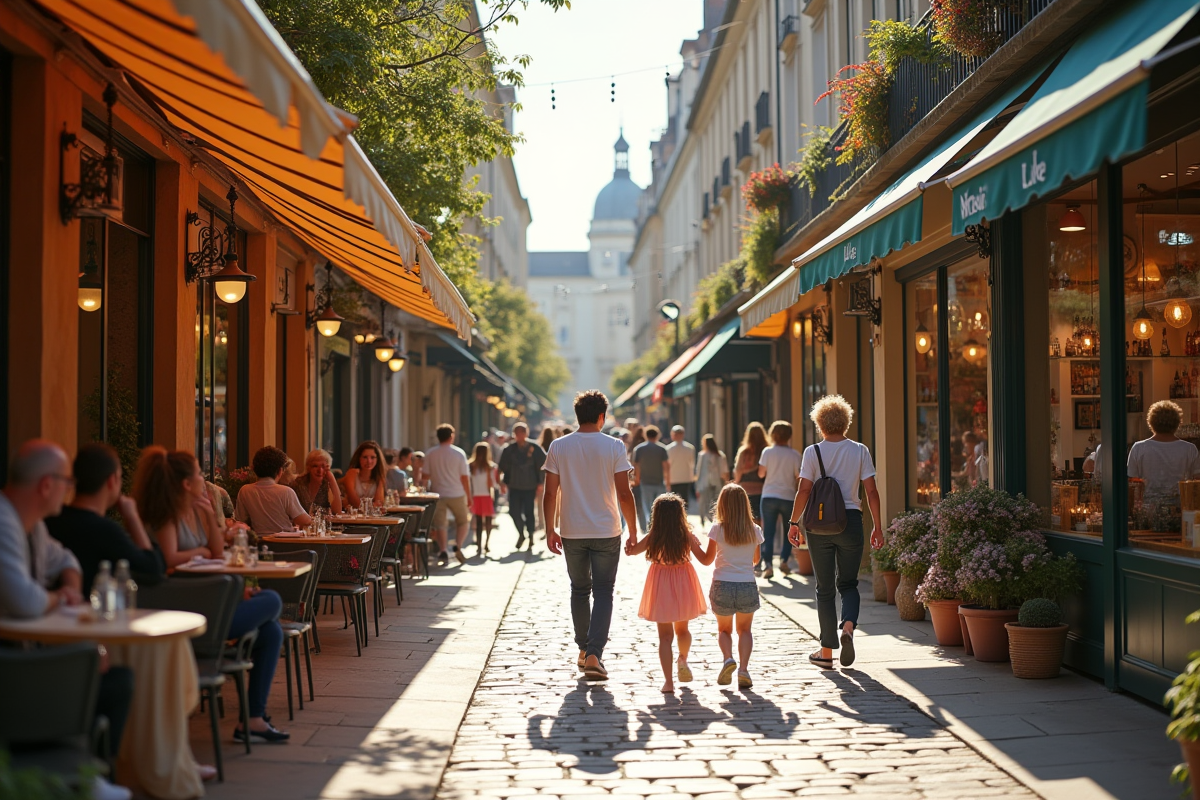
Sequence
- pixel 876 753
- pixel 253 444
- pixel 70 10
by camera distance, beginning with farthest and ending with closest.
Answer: pixel 253 444
pixel 876 753
pixel 70 10

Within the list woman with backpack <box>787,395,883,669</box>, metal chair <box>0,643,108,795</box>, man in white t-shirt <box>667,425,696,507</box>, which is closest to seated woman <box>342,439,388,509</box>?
woman with backpack <box>787,395,883,669</box>

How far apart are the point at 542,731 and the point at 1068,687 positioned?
3293 millimetres

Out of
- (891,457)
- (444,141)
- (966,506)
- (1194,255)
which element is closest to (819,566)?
(966,506)

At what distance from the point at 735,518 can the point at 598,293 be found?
359 ft

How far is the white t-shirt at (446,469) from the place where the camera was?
1661 cm

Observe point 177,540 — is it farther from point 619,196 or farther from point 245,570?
point 619,196

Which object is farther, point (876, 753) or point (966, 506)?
point (966, 506)

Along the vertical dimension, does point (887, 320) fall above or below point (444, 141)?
below

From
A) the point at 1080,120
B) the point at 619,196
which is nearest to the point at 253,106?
the point at 1080,120

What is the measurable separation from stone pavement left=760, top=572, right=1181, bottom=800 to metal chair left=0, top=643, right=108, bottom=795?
3858 millimetres

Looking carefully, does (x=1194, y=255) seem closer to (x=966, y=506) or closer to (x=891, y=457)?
(x=966, y=506)

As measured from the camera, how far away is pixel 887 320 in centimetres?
1312

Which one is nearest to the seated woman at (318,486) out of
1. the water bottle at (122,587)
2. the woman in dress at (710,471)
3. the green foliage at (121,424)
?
the green foliage at (121,424)

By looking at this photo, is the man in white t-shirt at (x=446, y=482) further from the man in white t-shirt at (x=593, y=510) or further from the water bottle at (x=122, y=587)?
the water bottle at (x=122, y=587)
